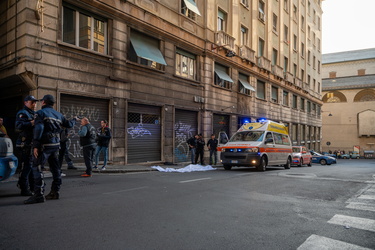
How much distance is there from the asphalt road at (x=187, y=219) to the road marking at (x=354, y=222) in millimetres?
15

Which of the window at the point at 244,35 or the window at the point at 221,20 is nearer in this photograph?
the window at the point at 221,20

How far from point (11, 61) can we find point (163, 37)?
25.1 feet

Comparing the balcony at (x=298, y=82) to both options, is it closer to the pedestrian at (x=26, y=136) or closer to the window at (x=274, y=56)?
the window at (x=274, y=56)

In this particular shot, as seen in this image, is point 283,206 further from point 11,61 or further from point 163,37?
point 163,37

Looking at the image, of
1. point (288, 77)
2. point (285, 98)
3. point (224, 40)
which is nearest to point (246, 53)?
point (224, 40)

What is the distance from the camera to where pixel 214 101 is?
812 inches

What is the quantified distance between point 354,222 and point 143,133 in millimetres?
11629

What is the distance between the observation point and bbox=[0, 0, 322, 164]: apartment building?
445 inches

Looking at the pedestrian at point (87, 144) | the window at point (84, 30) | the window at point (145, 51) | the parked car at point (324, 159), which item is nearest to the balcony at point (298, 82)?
the parked car at point (324, 159)

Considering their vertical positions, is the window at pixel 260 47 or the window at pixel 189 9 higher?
the window at pixel 260 47

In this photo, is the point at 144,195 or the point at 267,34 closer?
the point at 144,195

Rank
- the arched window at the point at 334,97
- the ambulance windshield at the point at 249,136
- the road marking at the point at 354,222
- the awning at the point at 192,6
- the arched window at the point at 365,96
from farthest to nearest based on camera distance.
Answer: the arched window at the point at 334,97
the arched window at the point at 365,96
the awning at the point at 192,6
the ambulance windshield at the point at 249,136
the road marking at the point at 354,222

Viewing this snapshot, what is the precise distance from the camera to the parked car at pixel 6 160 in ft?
19.3

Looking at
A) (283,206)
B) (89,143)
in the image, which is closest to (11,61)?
(89,143)
